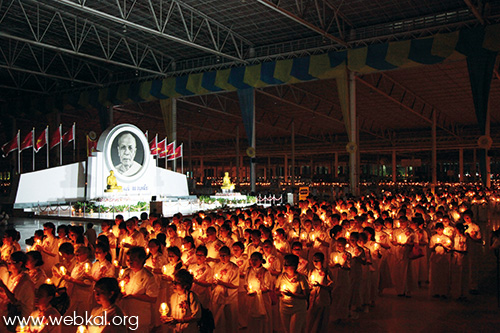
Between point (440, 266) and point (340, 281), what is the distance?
250 centimetres

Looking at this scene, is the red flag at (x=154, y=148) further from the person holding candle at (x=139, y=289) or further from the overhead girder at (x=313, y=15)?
the person holding candle at (x=139, y=289)

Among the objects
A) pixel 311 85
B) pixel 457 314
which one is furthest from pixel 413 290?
pixel 311 85

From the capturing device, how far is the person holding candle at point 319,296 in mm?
6035

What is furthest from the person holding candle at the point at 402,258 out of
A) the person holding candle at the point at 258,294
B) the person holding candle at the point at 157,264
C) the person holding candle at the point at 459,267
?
the person holding candle at the point at 157,264

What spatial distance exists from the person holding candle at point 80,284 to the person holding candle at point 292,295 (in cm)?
256

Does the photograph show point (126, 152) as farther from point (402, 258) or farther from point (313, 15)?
point (402, 258)

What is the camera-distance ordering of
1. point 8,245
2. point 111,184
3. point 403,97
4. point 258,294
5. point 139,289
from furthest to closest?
point 403,97, point 111,184, point 8,245, point 258,294, point 139,289

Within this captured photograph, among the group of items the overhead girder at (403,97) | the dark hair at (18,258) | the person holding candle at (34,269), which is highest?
the overhead girder at (403,97)

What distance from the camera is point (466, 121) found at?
136 feet

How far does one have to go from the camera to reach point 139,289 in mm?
5355

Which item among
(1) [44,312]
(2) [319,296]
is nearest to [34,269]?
(1) [44,312]

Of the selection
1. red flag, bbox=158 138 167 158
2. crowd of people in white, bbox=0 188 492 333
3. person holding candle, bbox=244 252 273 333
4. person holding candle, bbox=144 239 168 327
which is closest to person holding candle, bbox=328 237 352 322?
crowd of people in white, bbox=0 188 492 333

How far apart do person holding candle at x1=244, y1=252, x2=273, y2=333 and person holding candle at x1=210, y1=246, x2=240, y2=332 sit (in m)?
0.19

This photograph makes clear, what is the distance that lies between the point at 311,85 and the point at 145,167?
46.9 ft
